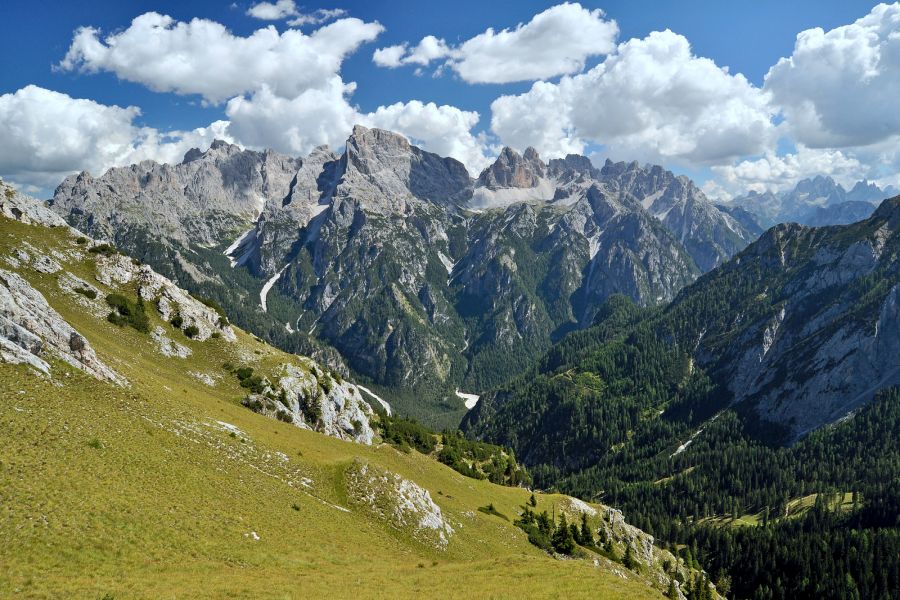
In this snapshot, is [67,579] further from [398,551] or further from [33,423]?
[398,551]

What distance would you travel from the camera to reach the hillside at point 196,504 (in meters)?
35.4

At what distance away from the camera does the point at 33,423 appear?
46031 millimetres

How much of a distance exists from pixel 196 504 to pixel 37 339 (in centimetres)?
3001

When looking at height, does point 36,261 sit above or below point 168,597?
above

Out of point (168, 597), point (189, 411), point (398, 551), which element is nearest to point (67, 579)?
point (168, 597)

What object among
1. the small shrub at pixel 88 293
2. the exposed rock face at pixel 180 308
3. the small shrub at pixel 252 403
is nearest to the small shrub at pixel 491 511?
the small shrub at pixel 252 403

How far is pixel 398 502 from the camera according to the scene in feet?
Answer: 206

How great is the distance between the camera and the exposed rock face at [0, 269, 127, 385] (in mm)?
55344

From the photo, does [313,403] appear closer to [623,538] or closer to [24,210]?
[623,538]

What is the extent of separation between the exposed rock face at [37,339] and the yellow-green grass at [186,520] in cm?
231

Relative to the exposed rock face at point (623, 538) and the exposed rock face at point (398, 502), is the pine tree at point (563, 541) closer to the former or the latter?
the exposed rock face at point (623, 538)

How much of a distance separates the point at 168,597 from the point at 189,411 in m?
39.7

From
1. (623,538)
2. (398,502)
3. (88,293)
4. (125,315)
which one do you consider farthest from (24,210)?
(623,538)

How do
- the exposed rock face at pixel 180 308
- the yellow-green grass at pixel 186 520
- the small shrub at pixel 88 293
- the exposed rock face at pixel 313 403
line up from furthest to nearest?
the exposed rock face at pixel 180 308
the small shrub at pixel 88 293
the exposed rock face at pixel 313 403
the yellow-green grass at pixel 186 520
